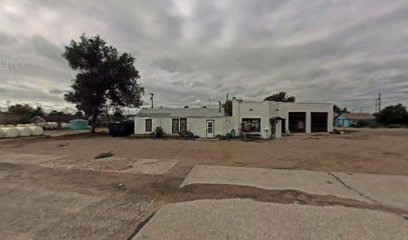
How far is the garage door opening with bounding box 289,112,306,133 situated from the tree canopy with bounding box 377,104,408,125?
39869mm

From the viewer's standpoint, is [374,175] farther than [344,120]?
No

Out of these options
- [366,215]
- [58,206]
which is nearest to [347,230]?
[366,215]

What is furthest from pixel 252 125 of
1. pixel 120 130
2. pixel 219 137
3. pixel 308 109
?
pixel 120 130

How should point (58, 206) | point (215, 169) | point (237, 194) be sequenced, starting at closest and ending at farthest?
point (58, 206)
point (237, 194)
point (215, 169)

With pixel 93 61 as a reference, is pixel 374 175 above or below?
below

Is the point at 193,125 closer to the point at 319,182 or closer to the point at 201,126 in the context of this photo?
the point at 201,126

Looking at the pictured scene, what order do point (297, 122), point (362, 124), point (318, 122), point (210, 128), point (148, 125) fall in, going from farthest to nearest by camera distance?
point (362, 124) → point (318, 122) → point (297, 122) → point (148, 125) → point (210, 128)

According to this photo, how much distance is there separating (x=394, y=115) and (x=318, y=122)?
38.4 m

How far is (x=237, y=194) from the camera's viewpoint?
20.5ft

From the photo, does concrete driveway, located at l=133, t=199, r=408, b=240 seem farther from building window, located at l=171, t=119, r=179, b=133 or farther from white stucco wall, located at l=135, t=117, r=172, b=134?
white stucco wall, located at l=135, t=117, r=172, b=134

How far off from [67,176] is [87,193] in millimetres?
2645

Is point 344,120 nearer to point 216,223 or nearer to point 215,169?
point 215,169

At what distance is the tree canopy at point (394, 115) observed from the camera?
6025 centimetres

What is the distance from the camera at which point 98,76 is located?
31.4 metres
